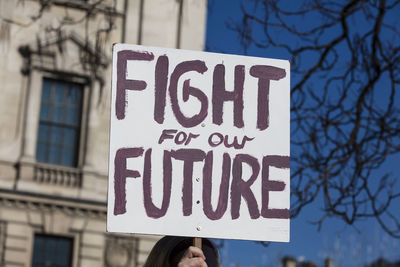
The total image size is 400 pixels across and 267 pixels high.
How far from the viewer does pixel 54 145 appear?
20.2 meters

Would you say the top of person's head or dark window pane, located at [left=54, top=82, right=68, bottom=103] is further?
dark window pane, located at [left=54, top=82, right=68, bottom=103]

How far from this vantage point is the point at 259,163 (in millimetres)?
3600

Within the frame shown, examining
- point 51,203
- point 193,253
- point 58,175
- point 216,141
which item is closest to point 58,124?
point 58,175

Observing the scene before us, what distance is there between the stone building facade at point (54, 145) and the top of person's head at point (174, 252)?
53.4 ft

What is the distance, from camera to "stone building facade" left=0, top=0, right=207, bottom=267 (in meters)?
19.7

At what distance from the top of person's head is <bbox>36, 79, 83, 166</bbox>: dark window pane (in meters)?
16.9

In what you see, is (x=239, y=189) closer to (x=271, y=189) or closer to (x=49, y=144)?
(x=271, y=189)

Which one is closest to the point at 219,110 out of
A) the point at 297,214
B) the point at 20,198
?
the point at 297,214

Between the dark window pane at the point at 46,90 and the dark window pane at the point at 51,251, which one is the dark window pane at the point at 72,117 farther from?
the dark window pane at the point at 51,251

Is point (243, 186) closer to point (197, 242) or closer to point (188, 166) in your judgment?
point (188, 166)

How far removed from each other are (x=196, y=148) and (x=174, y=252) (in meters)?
0.36

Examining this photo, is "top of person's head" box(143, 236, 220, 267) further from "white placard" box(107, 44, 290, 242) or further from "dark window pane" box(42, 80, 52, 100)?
"dark window pane" box(42, 80, 52, 100)

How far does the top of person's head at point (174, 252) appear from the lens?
335 cm

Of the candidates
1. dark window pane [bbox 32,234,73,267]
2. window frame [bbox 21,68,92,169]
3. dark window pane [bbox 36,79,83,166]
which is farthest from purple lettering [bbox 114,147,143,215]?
dark window pane [bbox 36,79,83,166]
